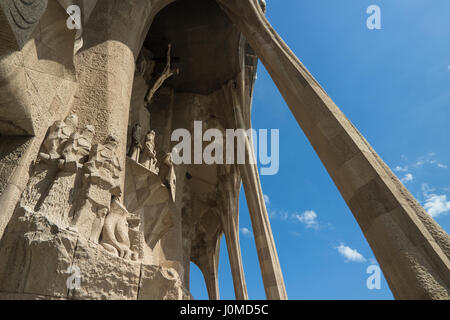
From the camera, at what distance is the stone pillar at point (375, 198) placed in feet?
10.4

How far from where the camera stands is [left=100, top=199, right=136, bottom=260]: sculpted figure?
3.68 metres

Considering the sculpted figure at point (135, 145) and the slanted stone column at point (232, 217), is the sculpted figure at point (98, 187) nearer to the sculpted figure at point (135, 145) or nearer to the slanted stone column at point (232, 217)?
the sculpted figure at point (135, 145)

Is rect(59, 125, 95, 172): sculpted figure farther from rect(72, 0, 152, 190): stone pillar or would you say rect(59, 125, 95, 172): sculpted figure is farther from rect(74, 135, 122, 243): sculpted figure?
rect(72, 0, 152, 190): stone pillar

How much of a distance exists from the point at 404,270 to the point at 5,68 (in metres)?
4.69

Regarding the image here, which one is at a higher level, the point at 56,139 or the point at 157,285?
the point at 56,139

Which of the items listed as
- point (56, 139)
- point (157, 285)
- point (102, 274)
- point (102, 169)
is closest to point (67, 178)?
point (102, 169)

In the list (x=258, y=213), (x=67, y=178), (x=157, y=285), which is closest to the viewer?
(x=157, y=285)

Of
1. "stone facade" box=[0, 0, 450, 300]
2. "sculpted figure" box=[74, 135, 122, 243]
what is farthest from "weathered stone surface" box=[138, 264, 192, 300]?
"sculpted figure" box=[74, 135, 122, 243]

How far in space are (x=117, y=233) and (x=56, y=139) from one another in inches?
57.8

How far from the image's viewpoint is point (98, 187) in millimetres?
3873

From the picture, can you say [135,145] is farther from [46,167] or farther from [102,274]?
[102,274]

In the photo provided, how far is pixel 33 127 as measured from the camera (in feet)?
12.5
